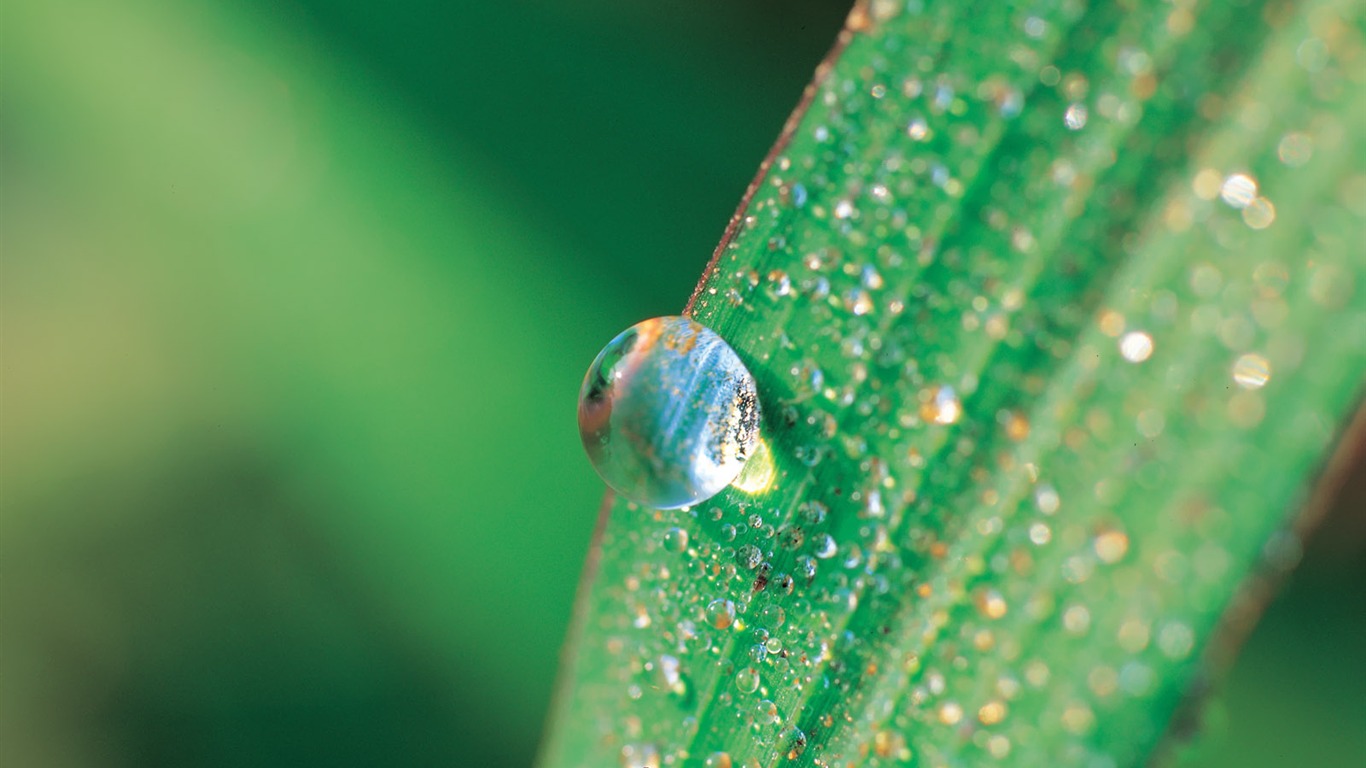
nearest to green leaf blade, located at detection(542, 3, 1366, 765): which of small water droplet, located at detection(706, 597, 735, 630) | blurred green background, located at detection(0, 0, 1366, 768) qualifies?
small water droplet, located at detection(706, 597, 735, 630)

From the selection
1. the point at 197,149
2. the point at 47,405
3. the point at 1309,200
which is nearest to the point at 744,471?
the point at 1309,200

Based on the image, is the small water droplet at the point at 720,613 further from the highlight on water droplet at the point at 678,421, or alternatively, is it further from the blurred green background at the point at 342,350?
the blurred green background at the point at 342,350

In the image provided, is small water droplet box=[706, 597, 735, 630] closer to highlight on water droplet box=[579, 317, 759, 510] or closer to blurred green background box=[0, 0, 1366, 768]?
highlight on water droplet box=[579, 317, 759, 510]

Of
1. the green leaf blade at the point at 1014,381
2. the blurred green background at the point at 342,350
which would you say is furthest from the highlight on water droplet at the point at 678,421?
the blurred green background at the point at 342,350

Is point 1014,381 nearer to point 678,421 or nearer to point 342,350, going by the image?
point 678,421

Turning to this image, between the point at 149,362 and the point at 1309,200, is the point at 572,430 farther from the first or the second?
the point at 1309,200

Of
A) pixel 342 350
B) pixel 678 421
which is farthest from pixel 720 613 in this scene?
pixel 342 350
